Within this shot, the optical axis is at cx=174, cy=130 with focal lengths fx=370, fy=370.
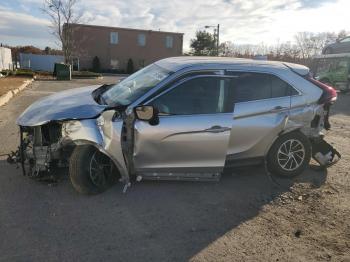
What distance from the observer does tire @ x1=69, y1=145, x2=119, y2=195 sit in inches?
183

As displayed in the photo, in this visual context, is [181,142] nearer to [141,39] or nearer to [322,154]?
[322,154]

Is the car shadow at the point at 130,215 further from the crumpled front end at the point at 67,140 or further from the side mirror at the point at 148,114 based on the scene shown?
the side mirror at the point at 148,114

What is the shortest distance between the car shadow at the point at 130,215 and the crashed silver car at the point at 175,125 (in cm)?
23

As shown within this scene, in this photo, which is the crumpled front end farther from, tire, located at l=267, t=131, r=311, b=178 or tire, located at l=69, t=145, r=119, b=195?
tire, located at l=267, t=131, r=311, b=178

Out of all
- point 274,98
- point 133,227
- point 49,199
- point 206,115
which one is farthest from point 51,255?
point 274,98

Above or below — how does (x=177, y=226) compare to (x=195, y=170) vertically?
below

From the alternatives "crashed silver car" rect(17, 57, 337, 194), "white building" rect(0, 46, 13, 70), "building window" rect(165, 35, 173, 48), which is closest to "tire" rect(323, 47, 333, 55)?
"white building" rect(0, 46, 13, 70)

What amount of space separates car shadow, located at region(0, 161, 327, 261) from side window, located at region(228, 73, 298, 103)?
4.20 ft

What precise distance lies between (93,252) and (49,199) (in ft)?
4.46

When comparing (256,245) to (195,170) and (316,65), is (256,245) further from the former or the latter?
(316,65)

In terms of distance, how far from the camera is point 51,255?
3.43 meters

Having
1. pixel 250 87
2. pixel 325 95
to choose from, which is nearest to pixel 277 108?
pixel 250 87

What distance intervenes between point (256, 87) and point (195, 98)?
101 centimetres

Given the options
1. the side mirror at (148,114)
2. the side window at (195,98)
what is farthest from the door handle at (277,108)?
the side mirror at (148,114)
